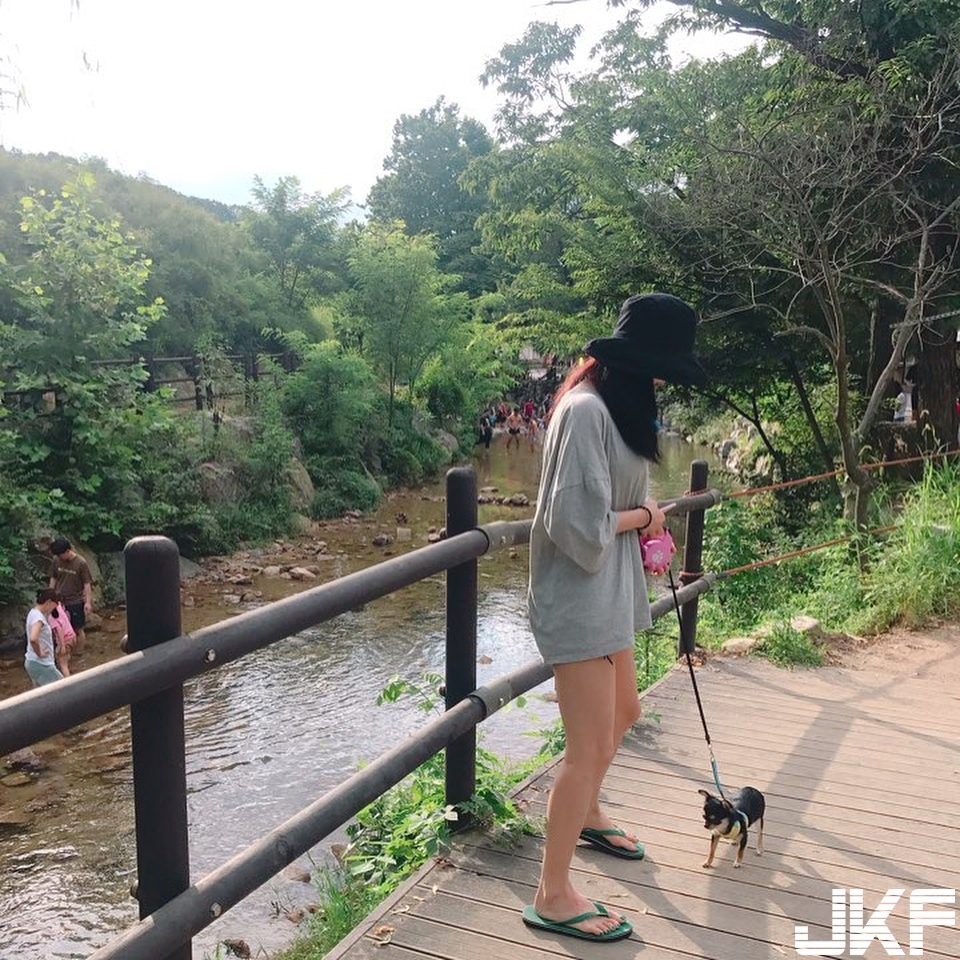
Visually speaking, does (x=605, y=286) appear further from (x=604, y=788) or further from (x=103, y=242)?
(x=604, y=788)

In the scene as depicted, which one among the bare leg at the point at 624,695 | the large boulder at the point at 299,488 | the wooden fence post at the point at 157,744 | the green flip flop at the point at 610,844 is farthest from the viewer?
the large boulder at the point at 299,488

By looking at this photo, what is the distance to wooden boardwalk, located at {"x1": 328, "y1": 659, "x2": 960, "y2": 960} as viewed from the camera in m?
2.37

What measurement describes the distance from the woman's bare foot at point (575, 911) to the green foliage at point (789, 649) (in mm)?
2959

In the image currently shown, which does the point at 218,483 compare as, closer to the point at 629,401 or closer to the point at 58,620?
the point at 58,620

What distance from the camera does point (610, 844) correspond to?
9.20ft

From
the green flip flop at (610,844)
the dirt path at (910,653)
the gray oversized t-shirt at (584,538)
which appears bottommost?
the dirt path at (910,653)

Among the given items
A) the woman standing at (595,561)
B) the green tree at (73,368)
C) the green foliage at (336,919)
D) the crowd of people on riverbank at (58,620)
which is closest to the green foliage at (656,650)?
the green foliage at (336,919)

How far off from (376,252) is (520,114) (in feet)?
15.2

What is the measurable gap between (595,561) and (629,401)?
401 mm

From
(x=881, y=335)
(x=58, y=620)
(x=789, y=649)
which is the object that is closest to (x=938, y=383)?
(x=881, y=335)

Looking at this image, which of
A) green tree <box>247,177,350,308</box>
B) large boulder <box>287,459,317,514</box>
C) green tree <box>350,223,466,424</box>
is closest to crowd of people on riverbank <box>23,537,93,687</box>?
large boulder <box>287,459,317,514</box>

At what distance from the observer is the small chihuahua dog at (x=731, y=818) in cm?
267

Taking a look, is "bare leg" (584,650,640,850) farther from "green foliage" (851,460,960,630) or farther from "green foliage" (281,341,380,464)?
"green foliage" (281,341,380,464)

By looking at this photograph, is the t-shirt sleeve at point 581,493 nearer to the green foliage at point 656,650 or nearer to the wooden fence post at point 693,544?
the wooden fence post at point 693,544
